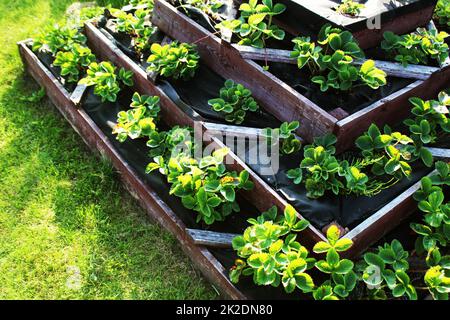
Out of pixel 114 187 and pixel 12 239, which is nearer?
pixel 12 239

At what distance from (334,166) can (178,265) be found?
1261 millimetres

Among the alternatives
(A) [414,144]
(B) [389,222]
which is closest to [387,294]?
(B) [389,222]

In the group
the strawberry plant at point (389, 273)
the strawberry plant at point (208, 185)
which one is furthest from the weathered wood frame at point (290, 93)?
the strawberry plant at point (389, 273)

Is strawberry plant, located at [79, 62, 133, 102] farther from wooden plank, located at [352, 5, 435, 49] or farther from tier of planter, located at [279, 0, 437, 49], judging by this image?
wooden plank, located at [352, 5, 435, 49]

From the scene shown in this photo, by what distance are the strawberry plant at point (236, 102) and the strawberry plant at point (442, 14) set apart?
2.12 meters

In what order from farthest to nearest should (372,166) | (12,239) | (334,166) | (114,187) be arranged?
(114,187), (12,239), (372,166), (334,166)

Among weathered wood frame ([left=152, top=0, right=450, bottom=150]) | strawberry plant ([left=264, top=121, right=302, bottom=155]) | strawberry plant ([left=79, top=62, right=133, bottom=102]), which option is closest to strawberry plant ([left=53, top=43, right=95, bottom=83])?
strawberry plant ([left=79, top=62, right=133, bottom=102])

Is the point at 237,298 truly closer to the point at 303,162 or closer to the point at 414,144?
the point at 303,162

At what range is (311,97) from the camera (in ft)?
11.4

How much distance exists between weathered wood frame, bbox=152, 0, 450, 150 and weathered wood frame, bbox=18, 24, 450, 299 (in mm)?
536

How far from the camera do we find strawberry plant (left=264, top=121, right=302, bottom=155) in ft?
10.5

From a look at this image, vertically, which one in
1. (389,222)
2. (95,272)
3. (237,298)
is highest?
(389,222)

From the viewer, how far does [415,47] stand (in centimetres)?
371

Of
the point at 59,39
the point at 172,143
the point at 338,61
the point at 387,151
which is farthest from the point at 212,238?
the point at 59,39
